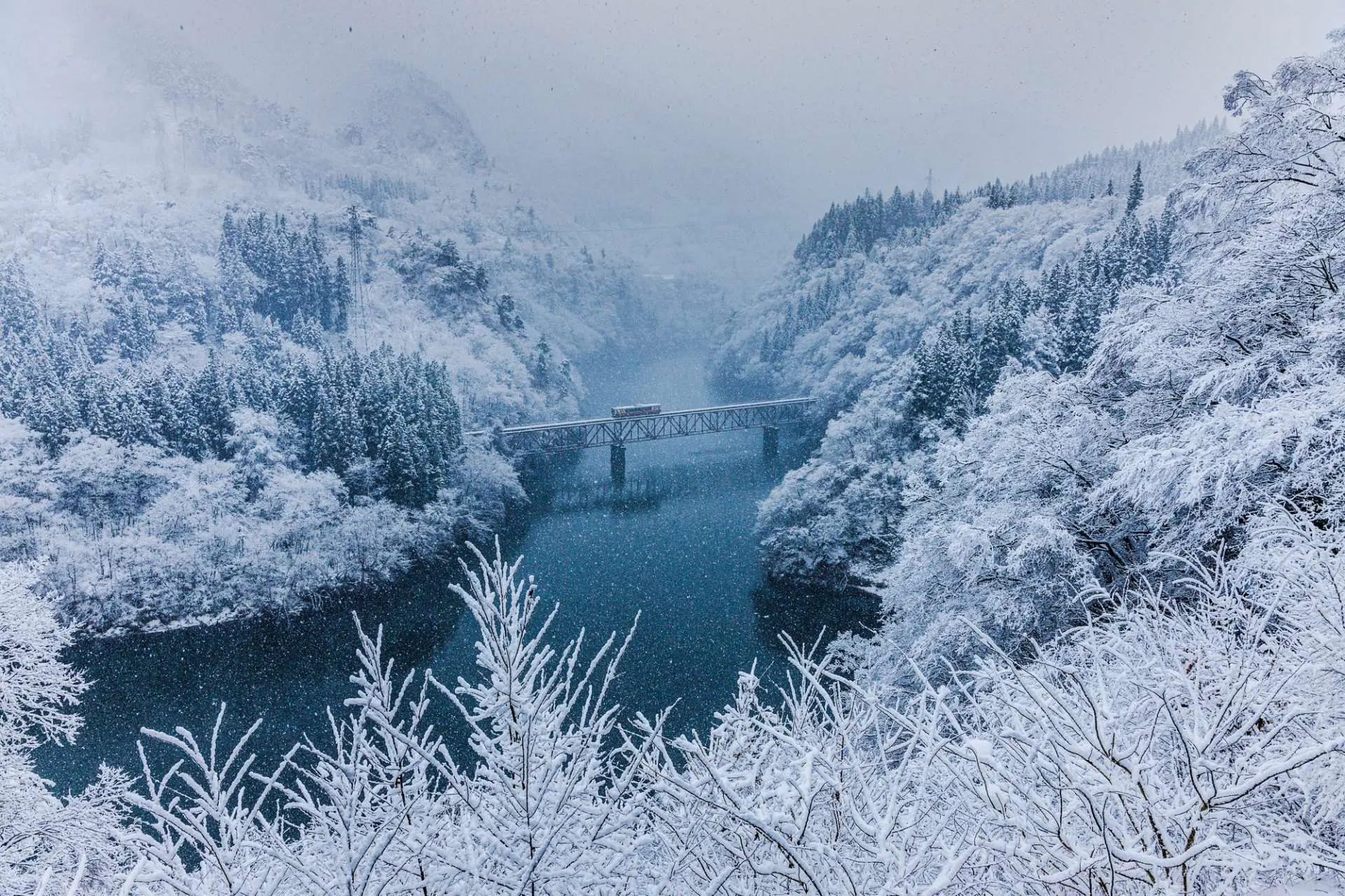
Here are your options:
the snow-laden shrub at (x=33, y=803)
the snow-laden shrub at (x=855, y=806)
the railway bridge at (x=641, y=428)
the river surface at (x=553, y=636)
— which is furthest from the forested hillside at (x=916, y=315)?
the snow-laden shrub at (x=33, y=803)

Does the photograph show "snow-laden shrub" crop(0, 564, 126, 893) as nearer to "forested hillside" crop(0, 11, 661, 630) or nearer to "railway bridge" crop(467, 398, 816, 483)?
"forested hillside" crop(0, 11, 661, 630)

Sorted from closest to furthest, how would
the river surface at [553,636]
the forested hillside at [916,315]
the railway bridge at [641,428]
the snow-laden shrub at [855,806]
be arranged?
the snow-laden shrub at [855,806] < the river surface at [553,636] < the forested hillside at [916,315] < the railway bridge at [641,428]

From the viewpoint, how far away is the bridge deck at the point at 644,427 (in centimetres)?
3509

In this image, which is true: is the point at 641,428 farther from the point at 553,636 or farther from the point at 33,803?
the point at 33,803

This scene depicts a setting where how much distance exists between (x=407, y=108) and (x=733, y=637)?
105901 millimetres

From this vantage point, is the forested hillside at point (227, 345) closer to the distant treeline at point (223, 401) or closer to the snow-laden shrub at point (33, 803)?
the distant treeline at point (223, 401)

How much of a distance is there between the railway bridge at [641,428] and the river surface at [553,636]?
4536 mm

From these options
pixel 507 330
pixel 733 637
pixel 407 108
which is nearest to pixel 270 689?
pixel 733 637

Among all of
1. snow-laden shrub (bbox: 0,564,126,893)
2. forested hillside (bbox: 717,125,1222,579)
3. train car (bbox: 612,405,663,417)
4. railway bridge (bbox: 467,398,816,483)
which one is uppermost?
forested hillside (bbox: 717,125,1222,579)

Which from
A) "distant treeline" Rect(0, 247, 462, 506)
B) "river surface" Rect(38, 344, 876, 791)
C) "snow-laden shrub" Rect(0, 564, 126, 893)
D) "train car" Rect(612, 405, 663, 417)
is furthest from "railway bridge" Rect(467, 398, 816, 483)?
"snow-laden shrub" Rect(0, 564, 126, 893)

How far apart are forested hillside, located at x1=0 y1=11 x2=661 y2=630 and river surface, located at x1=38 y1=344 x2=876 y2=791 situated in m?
1.93

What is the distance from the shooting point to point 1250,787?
192cm

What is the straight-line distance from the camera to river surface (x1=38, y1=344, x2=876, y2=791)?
53.0ft

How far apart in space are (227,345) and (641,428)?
2557cm
